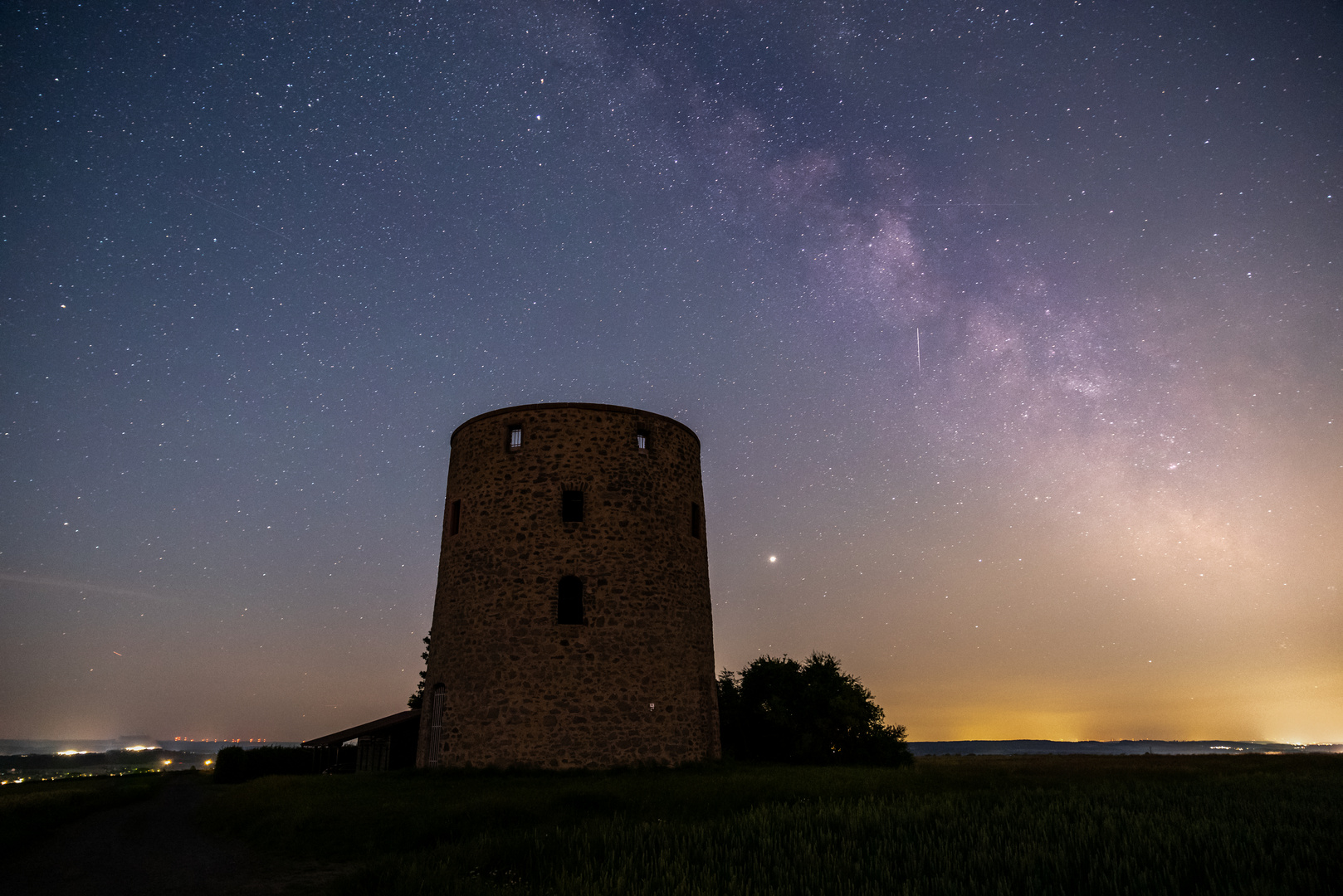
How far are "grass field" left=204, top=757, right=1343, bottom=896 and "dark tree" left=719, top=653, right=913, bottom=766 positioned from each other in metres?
9.31

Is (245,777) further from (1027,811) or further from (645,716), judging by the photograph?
(1027,811)

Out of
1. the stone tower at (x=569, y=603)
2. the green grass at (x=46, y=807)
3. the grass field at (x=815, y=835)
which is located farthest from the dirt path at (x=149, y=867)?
the stone tower at (x=569, y=603)

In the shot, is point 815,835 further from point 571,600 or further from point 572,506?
point 572,506

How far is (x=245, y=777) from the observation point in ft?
92.0

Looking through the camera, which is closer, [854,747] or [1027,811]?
[1027,811]

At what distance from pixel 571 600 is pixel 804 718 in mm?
10570

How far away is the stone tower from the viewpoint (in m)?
19.3

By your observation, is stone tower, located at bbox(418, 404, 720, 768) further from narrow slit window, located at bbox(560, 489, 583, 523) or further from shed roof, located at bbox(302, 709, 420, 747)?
shed roof, located at bbox(302, 709, 420, 747)

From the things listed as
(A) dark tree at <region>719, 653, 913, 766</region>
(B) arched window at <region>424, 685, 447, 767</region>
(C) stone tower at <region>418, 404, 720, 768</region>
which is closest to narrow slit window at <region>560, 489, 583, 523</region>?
(C) stone tower at <region>418, 404, 720, 768</region>

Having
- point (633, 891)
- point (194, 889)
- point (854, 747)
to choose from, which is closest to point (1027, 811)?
point (633, 891)

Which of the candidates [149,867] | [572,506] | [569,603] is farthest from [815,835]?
[572,506]

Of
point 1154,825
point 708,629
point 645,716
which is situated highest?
point 708,629

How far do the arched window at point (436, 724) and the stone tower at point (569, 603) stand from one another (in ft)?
0.16

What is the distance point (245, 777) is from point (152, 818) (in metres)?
12.6
